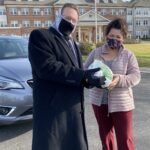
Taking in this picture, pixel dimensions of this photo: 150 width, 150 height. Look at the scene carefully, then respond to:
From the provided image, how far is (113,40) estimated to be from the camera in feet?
11.3

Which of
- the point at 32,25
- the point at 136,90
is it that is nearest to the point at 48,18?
the point at 32,25

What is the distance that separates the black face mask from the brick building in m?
61.9

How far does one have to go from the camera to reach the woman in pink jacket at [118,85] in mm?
3428

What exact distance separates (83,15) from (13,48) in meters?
67.3

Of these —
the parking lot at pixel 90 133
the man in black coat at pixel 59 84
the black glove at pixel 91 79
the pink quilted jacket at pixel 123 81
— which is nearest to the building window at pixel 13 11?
the parking lot at pixel 90 133

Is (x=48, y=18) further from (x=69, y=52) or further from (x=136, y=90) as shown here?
(x=69, y=52)

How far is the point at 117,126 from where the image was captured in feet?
11.7

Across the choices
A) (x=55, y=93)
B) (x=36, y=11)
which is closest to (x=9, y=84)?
(x=55, y=93)

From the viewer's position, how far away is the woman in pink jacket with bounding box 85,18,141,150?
135 inches

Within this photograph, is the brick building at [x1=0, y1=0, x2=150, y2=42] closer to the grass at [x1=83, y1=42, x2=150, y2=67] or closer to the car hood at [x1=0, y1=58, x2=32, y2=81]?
the grass at [x1=83, y1=42, x2=150, y2=67]

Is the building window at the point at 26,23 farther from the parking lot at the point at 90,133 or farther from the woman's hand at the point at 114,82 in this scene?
the woman's hand at the point at 114,82

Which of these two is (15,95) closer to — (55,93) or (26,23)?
(55,93)

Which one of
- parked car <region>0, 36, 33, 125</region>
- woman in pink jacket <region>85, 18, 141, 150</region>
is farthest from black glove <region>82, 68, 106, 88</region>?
parked car <region>0, 36, 33, 125</region>

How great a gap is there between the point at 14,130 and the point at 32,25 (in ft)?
246
